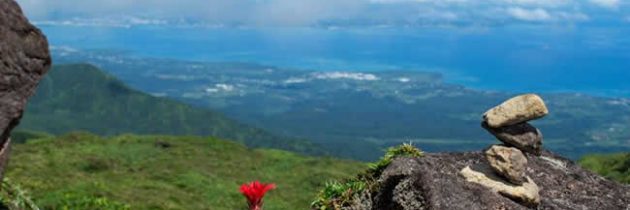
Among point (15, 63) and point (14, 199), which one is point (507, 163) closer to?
point (15, 63)

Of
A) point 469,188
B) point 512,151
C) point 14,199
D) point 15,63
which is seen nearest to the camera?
point 469,188

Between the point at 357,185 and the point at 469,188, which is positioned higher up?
the point at 469,188

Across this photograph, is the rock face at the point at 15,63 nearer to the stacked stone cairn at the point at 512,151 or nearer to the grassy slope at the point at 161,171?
the stacked stone cairn at the point at 512,151

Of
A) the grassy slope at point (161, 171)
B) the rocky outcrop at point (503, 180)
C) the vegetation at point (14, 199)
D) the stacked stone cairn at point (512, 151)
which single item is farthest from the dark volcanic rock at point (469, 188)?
the grassy slope at point (161, 171)

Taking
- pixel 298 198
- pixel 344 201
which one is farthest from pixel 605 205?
pixel 298 198

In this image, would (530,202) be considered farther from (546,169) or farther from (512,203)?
(546,169)

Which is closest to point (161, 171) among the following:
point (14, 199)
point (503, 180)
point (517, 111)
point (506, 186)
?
point (14, 199)

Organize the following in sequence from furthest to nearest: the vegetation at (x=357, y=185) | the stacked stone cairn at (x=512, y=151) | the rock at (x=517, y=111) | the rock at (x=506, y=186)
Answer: the rock at (x=517, y=111), the vegetation at (x=357, y=185), the stacked stone cairn at (x=512, y=151), the rock at (x=506, y=186)

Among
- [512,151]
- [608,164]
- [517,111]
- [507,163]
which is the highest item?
[517,111]
